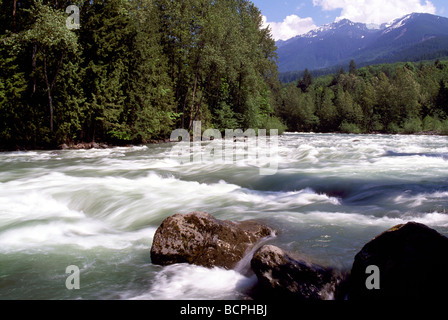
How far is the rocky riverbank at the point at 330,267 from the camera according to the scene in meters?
3.06

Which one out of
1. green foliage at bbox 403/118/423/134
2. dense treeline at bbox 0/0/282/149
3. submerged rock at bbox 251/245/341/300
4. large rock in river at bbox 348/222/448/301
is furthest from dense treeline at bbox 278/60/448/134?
submerged rock at bbox 251/245/341/300

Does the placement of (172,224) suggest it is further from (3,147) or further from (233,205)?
(3,147)

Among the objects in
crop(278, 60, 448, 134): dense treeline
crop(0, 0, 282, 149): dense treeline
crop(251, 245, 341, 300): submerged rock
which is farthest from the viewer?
crop(278, 60, 448, 134): dense treeline

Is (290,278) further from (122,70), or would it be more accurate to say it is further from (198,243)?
(122,70)

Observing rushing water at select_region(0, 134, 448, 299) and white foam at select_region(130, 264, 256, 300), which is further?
rushing water at select_region(0, 134, 448, 299)

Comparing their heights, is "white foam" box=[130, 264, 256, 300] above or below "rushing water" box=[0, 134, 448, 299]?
below

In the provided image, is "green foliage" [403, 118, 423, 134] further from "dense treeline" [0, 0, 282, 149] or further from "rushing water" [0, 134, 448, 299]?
"rushing water" [0, 134, 448, 299]

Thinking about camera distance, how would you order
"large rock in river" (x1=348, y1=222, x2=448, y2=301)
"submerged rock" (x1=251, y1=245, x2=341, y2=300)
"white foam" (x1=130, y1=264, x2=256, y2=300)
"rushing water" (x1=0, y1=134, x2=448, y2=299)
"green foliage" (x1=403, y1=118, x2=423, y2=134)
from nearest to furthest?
"large rock in river" (x1=348, y1=222, x2=448, y2=301) → "submerged rock" (x1=251, y1=245, x2=341, y2=300) → "white foam" (x1=130, y1=264, x2=256, y2=300) → "rushing water" (x1=0, y1=134, x2=448, y2=299) → "green foliage" (x1=403, y1=118, x2=423, y2=134)

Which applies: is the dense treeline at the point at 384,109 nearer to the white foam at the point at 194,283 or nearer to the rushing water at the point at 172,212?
the rushing water at the point at 172,212

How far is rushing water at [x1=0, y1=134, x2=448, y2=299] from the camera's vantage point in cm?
409

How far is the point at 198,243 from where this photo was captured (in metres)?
4.55

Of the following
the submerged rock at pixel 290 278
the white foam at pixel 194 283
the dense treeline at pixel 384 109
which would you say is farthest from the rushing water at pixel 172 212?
the dense treeline at pixel 384 109

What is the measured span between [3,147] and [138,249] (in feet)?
61.3

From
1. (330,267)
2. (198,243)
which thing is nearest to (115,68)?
(198,243)
